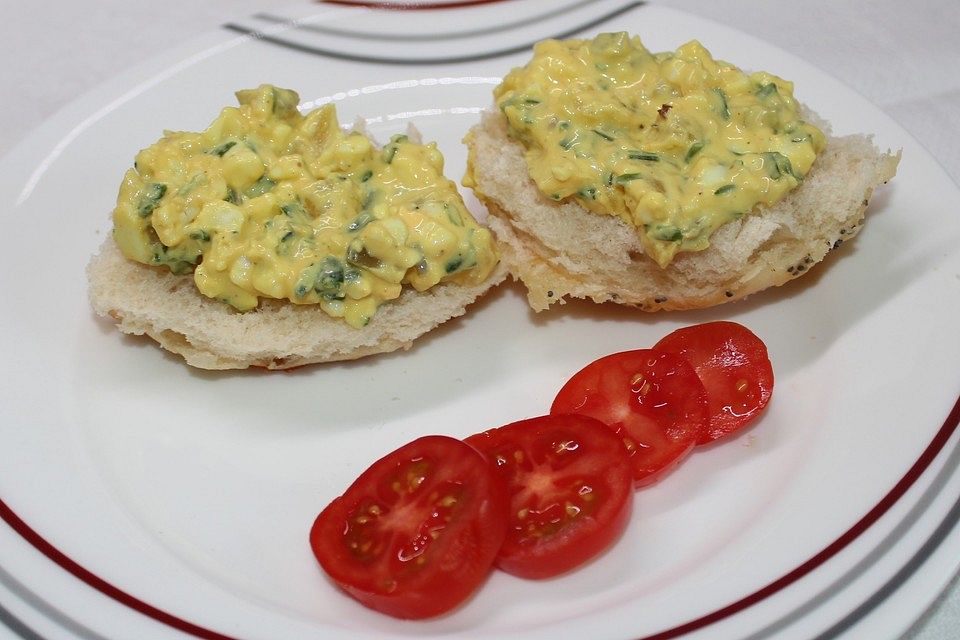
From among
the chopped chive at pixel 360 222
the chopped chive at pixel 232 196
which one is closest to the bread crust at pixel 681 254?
the chopped chive at pixel 360 222

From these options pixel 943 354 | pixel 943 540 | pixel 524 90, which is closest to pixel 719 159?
pixel 524 90

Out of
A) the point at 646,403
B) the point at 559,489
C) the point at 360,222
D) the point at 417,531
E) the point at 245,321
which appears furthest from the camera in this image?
the point at 245,321

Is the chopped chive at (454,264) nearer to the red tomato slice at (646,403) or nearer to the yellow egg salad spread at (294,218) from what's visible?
the yellow egg salad spread at (294,218)

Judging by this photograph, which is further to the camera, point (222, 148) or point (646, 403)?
point (222, 148)

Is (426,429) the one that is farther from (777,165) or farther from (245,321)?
(777,165)

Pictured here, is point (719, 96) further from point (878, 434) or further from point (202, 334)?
point (202, 334)

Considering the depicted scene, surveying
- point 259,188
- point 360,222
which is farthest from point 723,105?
point 259,188

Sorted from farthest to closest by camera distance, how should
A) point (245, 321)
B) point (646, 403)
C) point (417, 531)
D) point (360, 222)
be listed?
point (245, 321) < point (360, 222) < point (646, 403) < point (417, 531)

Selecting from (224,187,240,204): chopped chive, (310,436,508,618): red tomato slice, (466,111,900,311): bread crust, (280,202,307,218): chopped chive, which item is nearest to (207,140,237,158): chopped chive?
(224,187,240,204): chopped chive
